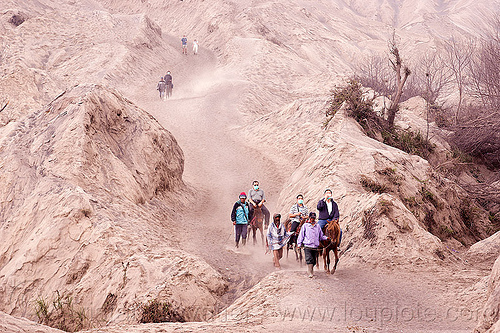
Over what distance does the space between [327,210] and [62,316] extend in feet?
21.0

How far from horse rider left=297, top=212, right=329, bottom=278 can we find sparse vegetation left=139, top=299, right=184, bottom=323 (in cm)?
306

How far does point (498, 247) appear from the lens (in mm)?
11727

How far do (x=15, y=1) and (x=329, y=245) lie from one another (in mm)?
42571

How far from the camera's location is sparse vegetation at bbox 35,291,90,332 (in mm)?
8992

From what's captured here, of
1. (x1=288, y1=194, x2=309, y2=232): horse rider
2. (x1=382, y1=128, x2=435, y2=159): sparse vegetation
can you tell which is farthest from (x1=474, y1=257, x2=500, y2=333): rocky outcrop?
(x1=382, y1=128, x2=435, y2=159): sparse vegetation

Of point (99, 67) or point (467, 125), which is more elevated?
point (99, 67)

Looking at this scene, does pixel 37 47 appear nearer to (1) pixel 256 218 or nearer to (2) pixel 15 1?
(2) pixel 15 1

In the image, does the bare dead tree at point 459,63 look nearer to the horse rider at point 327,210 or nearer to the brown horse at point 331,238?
the horse rider at point 327,210

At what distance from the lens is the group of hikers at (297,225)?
32.1 feet

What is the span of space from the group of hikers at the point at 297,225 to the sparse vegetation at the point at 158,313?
312cm

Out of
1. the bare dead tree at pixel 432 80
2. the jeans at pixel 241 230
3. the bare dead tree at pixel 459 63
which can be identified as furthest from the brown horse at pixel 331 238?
the bare dead tree at pixel 459 63

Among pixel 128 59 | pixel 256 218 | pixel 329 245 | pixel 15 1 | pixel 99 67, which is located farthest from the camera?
pixel 15 1

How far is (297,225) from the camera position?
38.9ft

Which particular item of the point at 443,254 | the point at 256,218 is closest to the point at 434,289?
the point at 443,254
